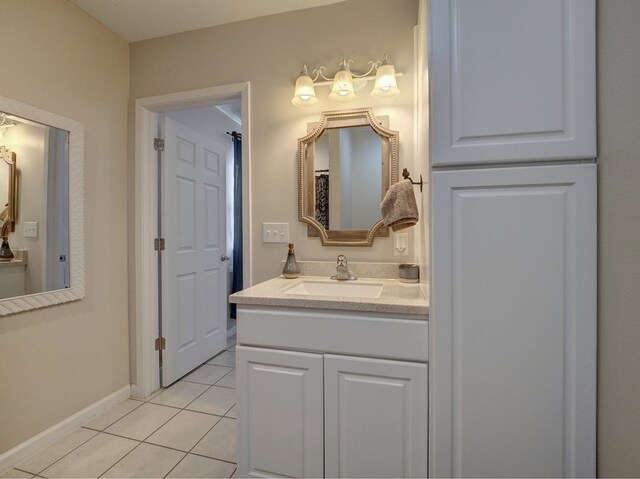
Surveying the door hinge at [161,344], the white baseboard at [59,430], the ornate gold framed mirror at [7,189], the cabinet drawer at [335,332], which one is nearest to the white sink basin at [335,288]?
the cabinet drawer at [335,332]

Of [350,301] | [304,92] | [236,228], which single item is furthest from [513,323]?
[236,228]

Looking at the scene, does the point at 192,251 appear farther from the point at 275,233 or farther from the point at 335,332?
the point at 335,332

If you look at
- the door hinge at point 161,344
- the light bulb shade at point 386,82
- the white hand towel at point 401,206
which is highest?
the light bulb shade at point 386,82

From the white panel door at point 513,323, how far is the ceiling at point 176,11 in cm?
155

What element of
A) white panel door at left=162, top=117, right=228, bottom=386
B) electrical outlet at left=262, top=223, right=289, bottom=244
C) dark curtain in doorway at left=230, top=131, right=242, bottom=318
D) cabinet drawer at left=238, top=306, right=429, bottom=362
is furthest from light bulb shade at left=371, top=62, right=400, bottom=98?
dark curtain in doorway at left=230, top=131, right=242, bottom=318

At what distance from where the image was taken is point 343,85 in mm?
1652

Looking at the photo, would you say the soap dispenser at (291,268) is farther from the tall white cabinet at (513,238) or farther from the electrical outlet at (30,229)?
the electrical outlet at (30,229)

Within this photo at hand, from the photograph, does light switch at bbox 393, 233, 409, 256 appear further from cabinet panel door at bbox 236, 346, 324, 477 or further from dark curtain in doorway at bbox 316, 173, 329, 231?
cabinet panel door at bbox 236, 346, 324, 477

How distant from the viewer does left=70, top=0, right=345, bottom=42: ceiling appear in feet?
5.86

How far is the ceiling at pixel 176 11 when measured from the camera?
1785 millimetres

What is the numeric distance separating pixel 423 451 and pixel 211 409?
145 cm

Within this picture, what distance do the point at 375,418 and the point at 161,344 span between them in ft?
5.75

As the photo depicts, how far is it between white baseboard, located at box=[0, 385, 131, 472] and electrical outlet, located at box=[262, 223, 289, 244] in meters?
1.47

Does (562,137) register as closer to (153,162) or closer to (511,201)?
(511,201)
